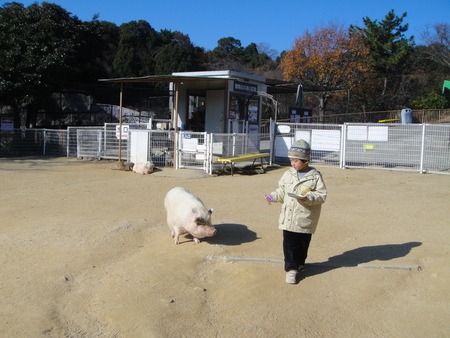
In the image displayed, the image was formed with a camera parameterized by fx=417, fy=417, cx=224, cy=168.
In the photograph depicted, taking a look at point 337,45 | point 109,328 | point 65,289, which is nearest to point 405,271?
point 109,328

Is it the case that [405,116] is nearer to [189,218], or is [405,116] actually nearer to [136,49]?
[189,218]

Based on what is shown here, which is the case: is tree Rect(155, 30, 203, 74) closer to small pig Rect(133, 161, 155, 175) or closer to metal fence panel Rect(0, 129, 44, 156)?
metal fence panel Rect(0, 129, 44, 156)

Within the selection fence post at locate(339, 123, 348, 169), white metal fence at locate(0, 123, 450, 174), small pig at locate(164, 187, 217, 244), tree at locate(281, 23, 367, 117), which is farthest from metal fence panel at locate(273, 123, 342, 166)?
tree at locate(281, 23, 367, 117)

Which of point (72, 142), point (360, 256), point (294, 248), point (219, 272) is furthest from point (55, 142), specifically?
point (294, 248)

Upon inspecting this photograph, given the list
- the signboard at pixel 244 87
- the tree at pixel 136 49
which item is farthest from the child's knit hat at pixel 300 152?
the tree at pixel 136 49

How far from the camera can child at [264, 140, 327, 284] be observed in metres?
4.43

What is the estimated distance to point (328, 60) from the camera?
30281 millimetres

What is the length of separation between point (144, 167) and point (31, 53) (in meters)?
9.84

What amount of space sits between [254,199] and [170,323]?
5596 millimetres

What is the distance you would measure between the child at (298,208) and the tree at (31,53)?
662 inches

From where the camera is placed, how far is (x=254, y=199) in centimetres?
913

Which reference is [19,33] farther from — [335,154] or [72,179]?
[335,154]

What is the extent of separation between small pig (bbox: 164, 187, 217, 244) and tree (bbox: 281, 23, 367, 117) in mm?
25076

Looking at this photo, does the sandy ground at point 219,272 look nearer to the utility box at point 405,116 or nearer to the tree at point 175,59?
the utility box at point 405,116
